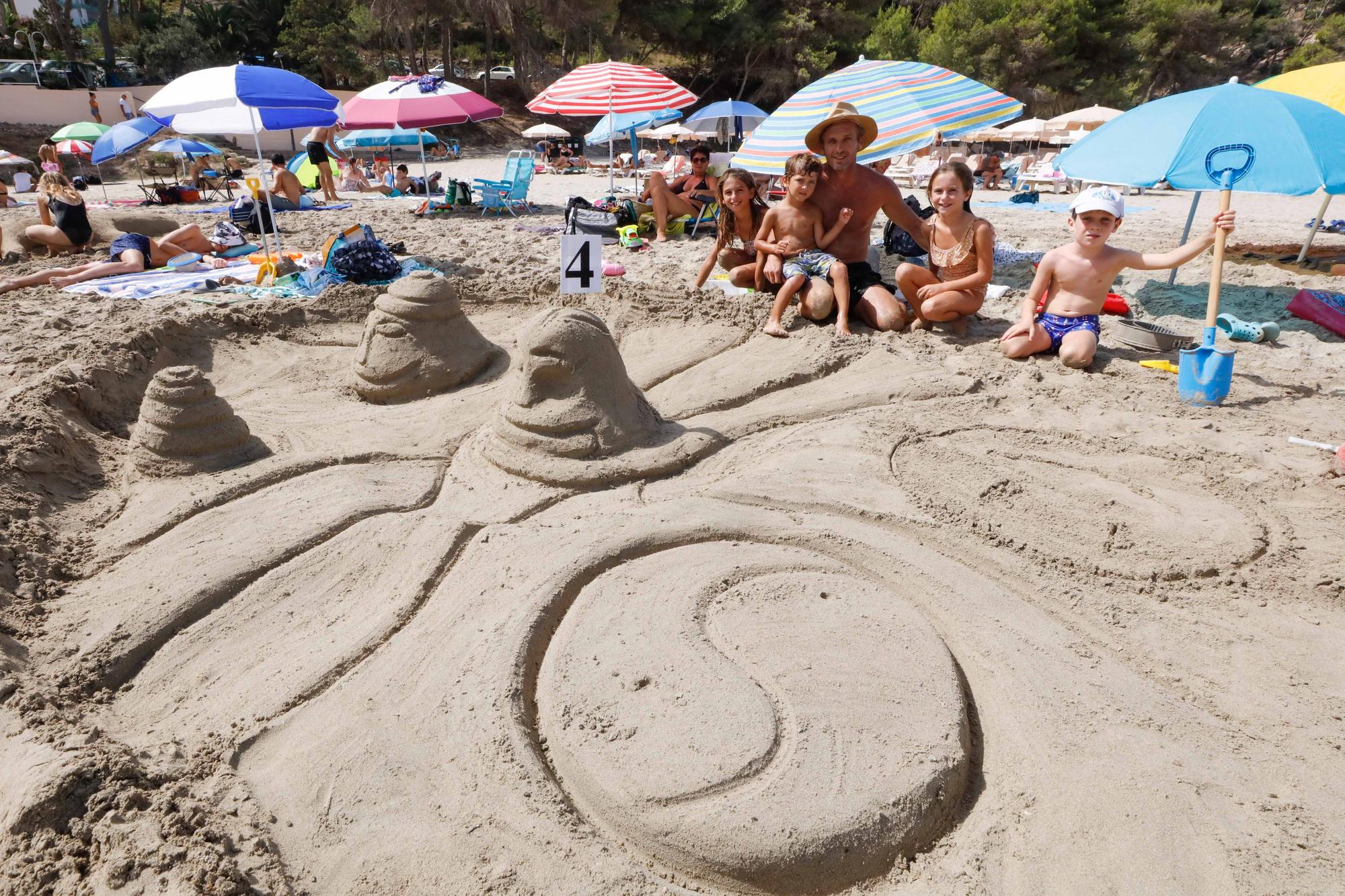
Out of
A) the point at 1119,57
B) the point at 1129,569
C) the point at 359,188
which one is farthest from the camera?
the point at 1119,57

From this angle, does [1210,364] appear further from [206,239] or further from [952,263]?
[206,239]

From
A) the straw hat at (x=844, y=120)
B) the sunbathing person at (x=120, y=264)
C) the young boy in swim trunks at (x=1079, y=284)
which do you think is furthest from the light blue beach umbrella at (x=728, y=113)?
the young boy in swim trunks at (x=1079, y=284)

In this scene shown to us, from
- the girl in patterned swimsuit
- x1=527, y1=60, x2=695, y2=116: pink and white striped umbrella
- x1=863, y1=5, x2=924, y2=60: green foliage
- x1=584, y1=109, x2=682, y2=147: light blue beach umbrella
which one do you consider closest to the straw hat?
the girl in patterned swimsuit

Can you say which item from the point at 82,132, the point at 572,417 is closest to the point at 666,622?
the point at 572,417

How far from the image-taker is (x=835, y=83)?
5.83 m

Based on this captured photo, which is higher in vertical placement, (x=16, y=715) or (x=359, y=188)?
(x=359, y=188)

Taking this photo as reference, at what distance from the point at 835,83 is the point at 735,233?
1624mm

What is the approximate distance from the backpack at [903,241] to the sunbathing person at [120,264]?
18.6ft

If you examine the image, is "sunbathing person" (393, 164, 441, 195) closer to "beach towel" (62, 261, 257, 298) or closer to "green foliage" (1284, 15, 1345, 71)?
"beach towel" (62, 261, 257, 298)

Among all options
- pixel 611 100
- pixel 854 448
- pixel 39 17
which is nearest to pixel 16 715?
pixel 854 448

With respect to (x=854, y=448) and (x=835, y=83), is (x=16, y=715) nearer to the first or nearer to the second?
(x=854, y=448)

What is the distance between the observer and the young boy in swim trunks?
3775mm

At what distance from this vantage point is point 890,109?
542 centimetres

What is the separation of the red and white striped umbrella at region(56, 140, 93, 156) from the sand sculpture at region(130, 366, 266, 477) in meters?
12.5
